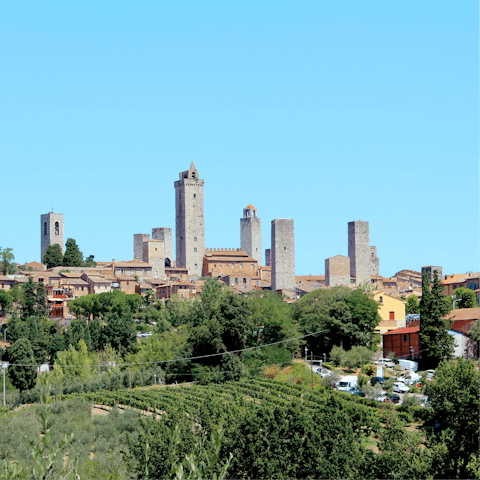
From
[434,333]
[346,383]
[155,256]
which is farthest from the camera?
[155,256]

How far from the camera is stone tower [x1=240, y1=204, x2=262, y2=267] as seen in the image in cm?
10506

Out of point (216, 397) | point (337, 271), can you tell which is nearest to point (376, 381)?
point (216, 397)

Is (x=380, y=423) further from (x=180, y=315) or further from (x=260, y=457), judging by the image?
(x=180, y=315)

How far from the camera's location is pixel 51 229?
10131 cm

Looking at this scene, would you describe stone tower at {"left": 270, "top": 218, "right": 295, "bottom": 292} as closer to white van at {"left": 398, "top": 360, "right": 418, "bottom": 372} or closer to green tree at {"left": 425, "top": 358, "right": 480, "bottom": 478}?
white van at {"left": 398, "top": 360, "right": 418, "bottom": 372}

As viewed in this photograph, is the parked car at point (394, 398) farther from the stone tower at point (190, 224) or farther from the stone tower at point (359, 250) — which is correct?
the stone tower at point (190, 224)

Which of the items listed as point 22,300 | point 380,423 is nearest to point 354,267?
point 22,300

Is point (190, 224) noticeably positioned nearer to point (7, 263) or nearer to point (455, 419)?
point (7, 263)

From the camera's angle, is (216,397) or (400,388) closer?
(216,397)

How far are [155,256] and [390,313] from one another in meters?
44.4

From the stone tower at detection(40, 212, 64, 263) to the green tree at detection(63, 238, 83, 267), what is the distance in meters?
15.8

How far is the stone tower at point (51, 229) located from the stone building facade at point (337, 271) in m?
41.5

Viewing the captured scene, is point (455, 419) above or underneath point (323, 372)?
above

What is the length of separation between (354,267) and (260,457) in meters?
67.9
